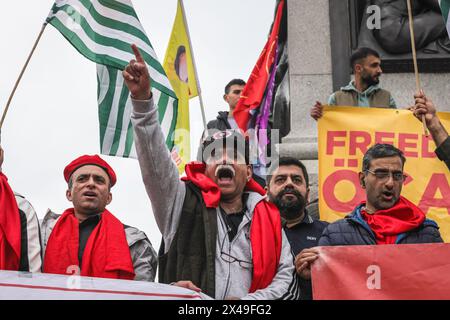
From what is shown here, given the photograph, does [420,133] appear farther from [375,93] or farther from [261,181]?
[261,181]

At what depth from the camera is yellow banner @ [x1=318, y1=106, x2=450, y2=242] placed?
8.24 m

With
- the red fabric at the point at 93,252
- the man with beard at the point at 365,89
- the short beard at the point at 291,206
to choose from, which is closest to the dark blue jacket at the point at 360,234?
the short beard at the point at 291,206

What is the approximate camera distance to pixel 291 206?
7473mm

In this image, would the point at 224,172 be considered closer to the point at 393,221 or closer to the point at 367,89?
the point at 393,221

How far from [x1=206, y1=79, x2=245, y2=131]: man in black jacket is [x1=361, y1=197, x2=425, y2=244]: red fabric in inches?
162

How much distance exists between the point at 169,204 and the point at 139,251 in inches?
21.2

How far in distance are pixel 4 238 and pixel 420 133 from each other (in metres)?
3.91

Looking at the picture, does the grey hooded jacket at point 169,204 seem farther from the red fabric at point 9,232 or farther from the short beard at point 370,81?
the short beard at point 370,81

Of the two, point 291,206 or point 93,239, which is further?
point 291,206

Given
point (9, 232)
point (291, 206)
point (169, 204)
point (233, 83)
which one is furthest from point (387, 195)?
point (233, 83)

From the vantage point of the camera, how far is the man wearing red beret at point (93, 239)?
21.5 ft

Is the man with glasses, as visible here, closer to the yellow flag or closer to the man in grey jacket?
the man in grey jacket

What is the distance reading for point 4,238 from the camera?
6.32 metres

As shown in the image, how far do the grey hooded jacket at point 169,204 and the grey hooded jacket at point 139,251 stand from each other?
367mm
